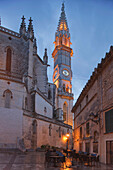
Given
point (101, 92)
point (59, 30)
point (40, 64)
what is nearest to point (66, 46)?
point (59, 30)

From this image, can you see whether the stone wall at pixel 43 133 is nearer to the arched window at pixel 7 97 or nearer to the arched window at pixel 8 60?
the arched window at pixel 7 97

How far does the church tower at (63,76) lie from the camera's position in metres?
59.2

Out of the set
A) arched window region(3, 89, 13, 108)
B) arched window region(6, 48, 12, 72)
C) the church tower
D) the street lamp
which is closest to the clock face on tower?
the church tower

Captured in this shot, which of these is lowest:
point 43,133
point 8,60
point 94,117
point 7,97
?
point 43,133

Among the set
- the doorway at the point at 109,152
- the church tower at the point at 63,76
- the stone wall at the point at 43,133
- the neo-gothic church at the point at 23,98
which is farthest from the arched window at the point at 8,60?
the church tower at the point at 63,76

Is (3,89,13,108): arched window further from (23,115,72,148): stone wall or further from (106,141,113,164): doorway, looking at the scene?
(106,141,113,164): doorway

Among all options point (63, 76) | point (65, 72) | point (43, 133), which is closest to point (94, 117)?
point (43, 133)

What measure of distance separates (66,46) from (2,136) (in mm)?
51388

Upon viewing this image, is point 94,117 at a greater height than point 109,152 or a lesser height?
greater

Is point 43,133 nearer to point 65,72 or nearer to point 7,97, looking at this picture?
point 7,97

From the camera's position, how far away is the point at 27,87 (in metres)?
30.2

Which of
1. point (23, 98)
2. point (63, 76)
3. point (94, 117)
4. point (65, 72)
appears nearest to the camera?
point (94, 117)

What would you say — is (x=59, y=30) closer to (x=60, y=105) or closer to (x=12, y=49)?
(x=60, y=105)

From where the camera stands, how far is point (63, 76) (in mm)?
Result: 63875
